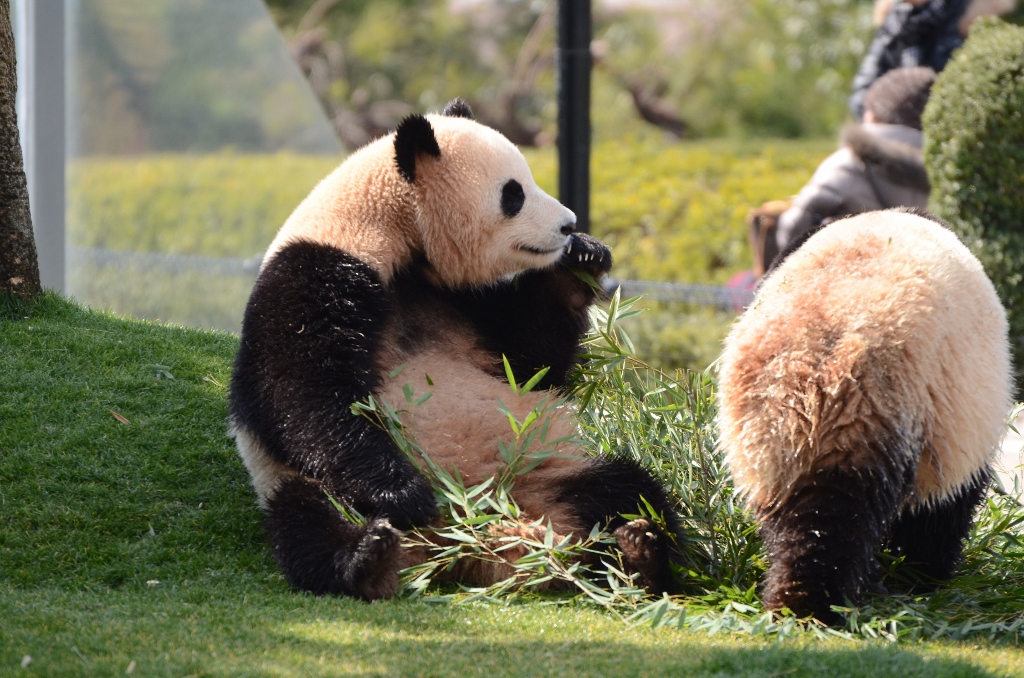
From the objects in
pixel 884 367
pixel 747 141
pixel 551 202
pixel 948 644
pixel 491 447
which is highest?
pixel 551 202

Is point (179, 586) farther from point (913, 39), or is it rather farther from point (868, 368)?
point (913, 39)

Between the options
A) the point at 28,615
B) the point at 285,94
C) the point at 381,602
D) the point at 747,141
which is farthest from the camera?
the point at 747,141

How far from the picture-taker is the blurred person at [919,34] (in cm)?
736

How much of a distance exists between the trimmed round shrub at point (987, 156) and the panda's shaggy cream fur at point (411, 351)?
353 cm

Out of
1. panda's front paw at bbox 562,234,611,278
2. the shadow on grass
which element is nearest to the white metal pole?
panda's front paw at bbox 562,234,611,278

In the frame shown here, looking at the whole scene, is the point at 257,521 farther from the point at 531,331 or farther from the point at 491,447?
the point at 531,331

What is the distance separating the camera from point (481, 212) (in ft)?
10.1

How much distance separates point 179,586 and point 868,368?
1.71m

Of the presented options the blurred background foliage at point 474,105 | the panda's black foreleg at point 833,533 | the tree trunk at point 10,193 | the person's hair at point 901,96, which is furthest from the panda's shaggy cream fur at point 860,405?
the person's hair at point 901,96

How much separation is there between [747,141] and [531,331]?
1096cm

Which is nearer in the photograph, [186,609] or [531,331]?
[186,609]

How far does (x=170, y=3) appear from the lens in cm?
698

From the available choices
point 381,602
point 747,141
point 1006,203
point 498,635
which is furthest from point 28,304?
point 747,141

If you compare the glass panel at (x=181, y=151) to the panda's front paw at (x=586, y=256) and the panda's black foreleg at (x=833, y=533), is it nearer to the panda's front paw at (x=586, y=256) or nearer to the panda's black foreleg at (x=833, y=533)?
the panda's front paw at (x=586, y=256)
